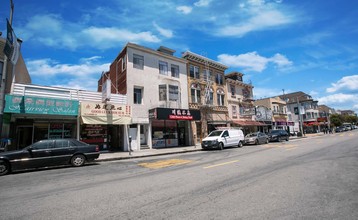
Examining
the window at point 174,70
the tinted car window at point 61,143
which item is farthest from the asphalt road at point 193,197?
the window at point 174,70

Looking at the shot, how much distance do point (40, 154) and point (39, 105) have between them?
18.5ft

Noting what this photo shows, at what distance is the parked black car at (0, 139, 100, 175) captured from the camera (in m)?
9.26

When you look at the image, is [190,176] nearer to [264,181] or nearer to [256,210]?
[264,181]

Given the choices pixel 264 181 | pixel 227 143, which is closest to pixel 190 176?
pixel 264 181

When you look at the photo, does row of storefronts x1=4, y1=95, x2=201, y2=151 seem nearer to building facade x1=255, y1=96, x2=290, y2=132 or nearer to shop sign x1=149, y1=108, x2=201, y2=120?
shop sign x1=149, y1=108, x2=201, y2=120

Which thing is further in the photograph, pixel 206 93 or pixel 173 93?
pixel 206 93

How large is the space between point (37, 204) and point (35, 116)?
12.5 m

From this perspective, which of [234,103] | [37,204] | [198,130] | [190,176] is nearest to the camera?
[37,204]

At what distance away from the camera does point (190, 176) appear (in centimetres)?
734

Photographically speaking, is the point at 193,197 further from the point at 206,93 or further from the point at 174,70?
the point at 206,93

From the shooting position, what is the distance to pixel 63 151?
34.8ft

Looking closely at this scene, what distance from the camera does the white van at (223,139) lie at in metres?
18.4

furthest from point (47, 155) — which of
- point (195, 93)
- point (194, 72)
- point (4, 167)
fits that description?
point (194, 72)

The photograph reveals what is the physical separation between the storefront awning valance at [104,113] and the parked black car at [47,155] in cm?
495
